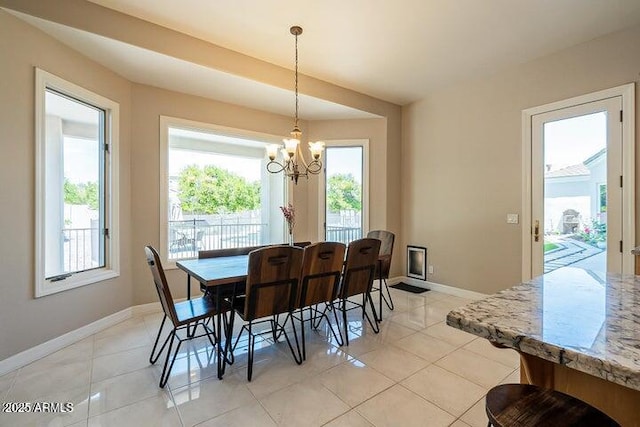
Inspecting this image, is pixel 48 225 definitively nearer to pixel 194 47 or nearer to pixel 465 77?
pixel 194 47

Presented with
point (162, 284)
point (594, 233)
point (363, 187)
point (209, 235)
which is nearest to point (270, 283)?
point (162, 284)

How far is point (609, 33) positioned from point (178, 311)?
481 cm

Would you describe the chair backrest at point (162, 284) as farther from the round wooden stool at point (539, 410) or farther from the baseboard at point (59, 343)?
the round wooden stool at point (539, 410)

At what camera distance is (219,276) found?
2.28 meters

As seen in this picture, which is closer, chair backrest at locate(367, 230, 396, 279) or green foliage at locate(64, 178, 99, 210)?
green foliage at locate(64, 178, 99, 210)

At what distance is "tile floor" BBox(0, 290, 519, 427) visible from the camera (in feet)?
5.95

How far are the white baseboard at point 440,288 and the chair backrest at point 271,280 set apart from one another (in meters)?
2.89

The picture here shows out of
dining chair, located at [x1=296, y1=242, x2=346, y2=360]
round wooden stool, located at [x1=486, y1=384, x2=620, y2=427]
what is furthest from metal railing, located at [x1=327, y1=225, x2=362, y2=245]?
round wooden stool, located at [x1=486, y1=384, x2=620, y2=427]

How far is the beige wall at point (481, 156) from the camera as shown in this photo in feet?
10.3

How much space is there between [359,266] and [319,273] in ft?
1.56

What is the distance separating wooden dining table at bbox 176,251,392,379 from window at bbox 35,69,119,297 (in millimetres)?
1117

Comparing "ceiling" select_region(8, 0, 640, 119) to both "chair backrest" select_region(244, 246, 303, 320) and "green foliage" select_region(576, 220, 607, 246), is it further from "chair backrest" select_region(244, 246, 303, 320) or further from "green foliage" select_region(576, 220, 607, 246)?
"chair backrest" select_region(244, 246, 303, 320)

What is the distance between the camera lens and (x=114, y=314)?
325 centimetres

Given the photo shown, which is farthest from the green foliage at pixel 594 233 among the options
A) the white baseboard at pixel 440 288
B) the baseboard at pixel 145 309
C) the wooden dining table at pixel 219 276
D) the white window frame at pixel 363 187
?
the baseboard at pixel 145 309
